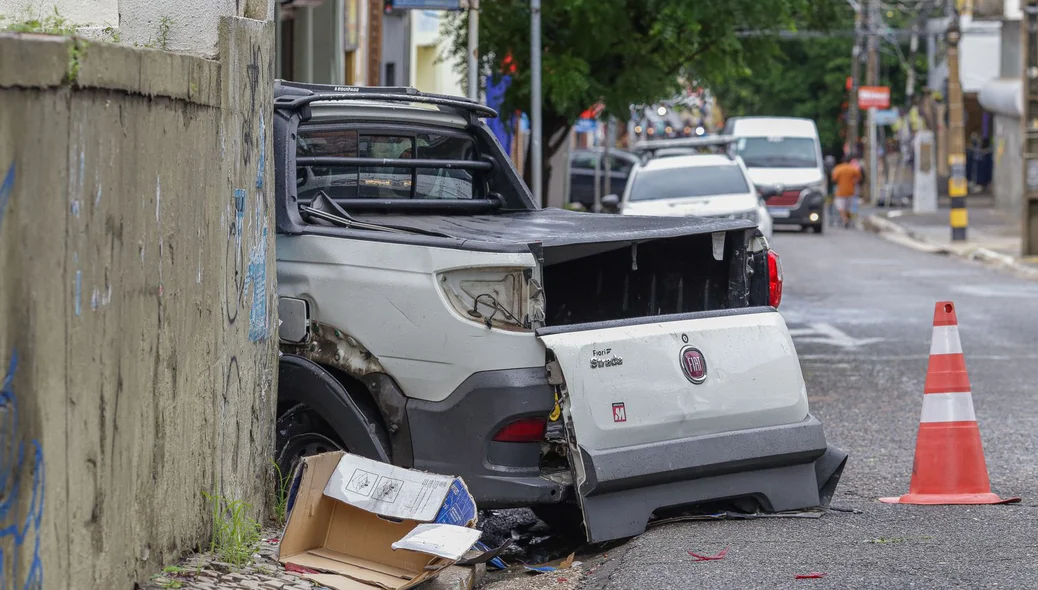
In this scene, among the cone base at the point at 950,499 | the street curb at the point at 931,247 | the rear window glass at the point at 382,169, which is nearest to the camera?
the cone base at the point at 950,499

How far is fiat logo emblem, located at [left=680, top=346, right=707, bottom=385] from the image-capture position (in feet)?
18.3

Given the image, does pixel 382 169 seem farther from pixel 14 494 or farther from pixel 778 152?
pixel 778 152

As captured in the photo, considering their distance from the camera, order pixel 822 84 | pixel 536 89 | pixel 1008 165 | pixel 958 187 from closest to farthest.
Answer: pixel 536 89 → pixel 958 187 → pixel 1008 165 → pixel 822 84

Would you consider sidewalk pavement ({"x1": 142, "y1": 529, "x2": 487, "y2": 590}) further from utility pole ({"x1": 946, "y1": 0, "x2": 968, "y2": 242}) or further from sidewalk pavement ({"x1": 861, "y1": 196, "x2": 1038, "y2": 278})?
utility pole ({"x1": 946, "y1": 0, "x2": 968, "y2": 242})

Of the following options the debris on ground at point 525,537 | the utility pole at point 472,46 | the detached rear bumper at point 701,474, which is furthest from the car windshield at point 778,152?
the detached rear bumper at point 701,474

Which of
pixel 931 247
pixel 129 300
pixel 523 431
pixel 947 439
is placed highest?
pixel 129 300

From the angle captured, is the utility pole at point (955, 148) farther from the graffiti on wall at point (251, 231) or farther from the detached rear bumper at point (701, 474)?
the graffiti on wall at point (251, 231)

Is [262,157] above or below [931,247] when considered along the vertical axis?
above

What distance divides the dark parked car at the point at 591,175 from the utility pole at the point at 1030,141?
1384cm

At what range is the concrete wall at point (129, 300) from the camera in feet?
12.0

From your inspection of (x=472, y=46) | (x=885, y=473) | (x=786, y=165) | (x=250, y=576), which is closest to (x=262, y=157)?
(x=250, y=576)

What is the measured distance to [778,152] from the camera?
1225 inches

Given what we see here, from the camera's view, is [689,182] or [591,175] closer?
[689,182]

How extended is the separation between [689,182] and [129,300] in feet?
49.4
